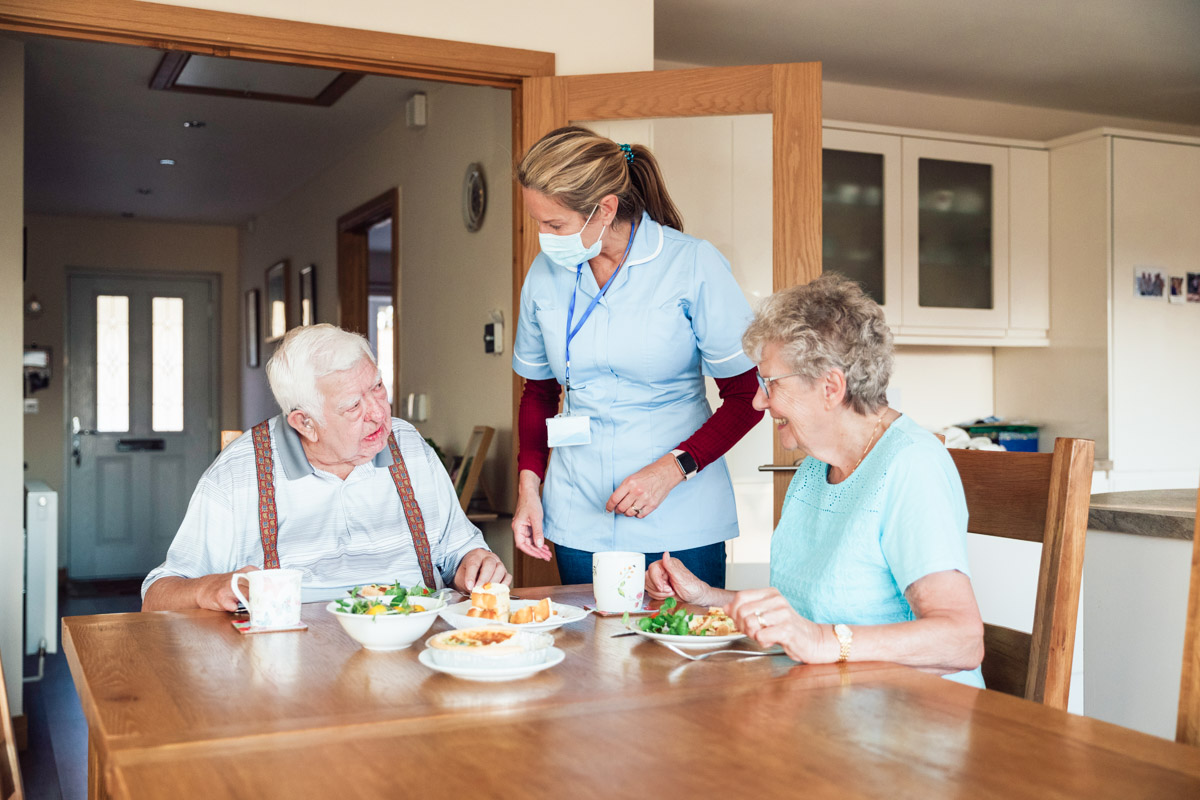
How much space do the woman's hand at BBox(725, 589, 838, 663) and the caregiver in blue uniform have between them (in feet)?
2.70

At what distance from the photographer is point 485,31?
3.15 meters

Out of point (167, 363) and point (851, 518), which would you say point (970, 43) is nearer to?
point (851, 518)

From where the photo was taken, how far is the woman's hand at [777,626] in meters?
1.17

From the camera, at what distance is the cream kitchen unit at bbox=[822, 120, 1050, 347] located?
4.46m

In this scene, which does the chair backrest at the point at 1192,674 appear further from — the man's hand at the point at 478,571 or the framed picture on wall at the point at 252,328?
the framed picture on wall at the point at 252,328

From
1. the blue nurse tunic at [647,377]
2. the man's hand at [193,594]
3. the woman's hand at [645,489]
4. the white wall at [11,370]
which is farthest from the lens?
the white wall at [11,370]

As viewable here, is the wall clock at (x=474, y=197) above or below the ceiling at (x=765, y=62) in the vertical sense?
below

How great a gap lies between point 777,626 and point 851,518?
0.28 metres

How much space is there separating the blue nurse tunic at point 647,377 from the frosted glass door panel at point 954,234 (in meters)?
2.78

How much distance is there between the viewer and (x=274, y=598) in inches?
54.9

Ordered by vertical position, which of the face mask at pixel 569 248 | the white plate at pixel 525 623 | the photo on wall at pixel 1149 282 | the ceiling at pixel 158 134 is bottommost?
the white plate at pixel 525 623

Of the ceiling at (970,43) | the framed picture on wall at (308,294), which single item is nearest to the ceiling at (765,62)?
the ceiling at (970,43)

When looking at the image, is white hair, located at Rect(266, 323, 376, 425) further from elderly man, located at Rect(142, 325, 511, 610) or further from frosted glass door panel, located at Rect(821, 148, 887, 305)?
frosted glass door panel, located at Rect(821, 148, 887, 305)

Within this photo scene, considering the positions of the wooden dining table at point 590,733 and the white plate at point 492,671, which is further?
the white plate at point 492,671
